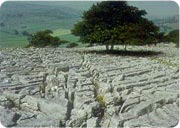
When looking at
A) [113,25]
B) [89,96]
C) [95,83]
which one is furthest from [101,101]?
[113,25]

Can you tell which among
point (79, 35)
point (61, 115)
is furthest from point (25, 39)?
point (61, 115)

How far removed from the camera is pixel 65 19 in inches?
981

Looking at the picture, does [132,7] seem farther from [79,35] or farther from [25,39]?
[25,39]

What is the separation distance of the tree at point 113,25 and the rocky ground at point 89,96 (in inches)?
228

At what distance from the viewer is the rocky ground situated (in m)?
8.92

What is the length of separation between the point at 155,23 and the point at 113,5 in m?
1.99

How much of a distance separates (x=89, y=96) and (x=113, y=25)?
36.8ft

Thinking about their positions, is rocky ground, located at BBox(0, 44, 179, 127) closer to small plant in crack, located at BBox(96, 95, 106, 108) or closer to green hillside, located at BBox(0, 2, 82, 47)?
small plant in crack, located at BBox(96, 95, 106, 108)

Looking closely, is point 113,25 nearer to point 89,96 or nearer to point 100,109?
point 89,96

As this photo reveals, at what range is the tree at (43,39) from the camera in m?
28.9

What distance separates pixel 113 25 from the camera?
70.0ft

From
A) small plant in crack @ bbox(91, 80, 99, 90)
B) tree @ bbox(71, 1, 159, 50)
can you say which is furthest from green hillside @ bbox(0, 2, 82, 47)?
small plant in crack @ bbox(91, 80, 99, 90)

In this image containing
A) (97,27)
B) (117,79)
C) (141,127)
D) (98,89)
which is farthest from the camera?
(97,27)

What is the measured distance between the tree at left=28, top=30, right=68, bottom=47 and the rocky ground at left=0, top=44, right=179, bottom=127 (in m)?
14.3
